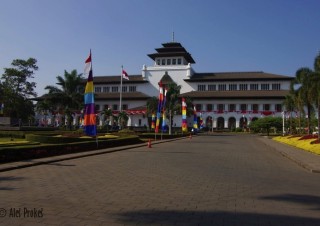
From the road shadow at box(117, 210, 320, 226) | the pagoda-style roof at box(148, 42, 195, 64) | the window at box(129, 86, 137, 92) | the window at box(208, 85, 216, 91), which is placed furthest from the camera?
the window at box(129, 86, 137, 92)

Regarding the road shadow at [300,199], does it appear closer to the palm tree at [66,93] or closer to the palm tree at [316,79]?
the palm tree at [316,79]

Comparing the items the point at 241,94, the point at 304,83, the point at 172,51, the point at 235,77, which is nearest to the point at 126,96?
the point at 172,51

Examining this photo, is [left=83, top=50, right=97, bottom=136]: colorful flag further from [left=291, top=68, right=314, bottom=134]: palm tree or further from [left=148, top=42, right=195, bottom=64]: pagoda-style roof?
[left=148, top=42, right=195, bottom=64]: pagoda-style roof

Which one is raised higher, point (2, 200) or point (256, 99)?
point (256, 99)

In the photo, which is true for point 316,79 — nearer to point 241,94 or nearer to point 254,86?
point 241,94

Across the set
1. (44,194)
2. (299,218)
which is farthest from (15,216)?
(299,218)

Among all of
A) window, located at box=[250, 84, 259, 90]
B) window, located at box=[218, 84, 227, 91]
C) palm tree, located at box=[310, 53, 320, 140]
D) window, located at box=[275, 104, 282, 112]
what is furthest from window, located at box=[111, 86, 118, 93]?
palm tree, located at box=[310, 53, 320, 140]

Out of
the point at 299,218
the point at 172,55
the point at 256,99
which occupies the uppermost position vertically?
the point at 172,55

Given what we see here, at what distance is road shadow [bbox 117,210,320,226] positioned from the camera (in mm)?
6398

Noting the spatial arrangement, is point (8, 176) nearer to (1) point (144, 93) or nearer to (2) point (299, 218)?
(2) point (299, 218)

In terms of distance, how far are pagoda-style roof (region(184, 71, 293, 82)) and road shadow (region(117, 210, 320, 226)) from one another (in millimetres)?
83870

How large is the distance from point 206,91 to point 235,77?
786cm

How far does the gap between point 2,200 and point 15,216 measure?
148cm

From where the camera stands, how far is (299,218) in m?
6.94
